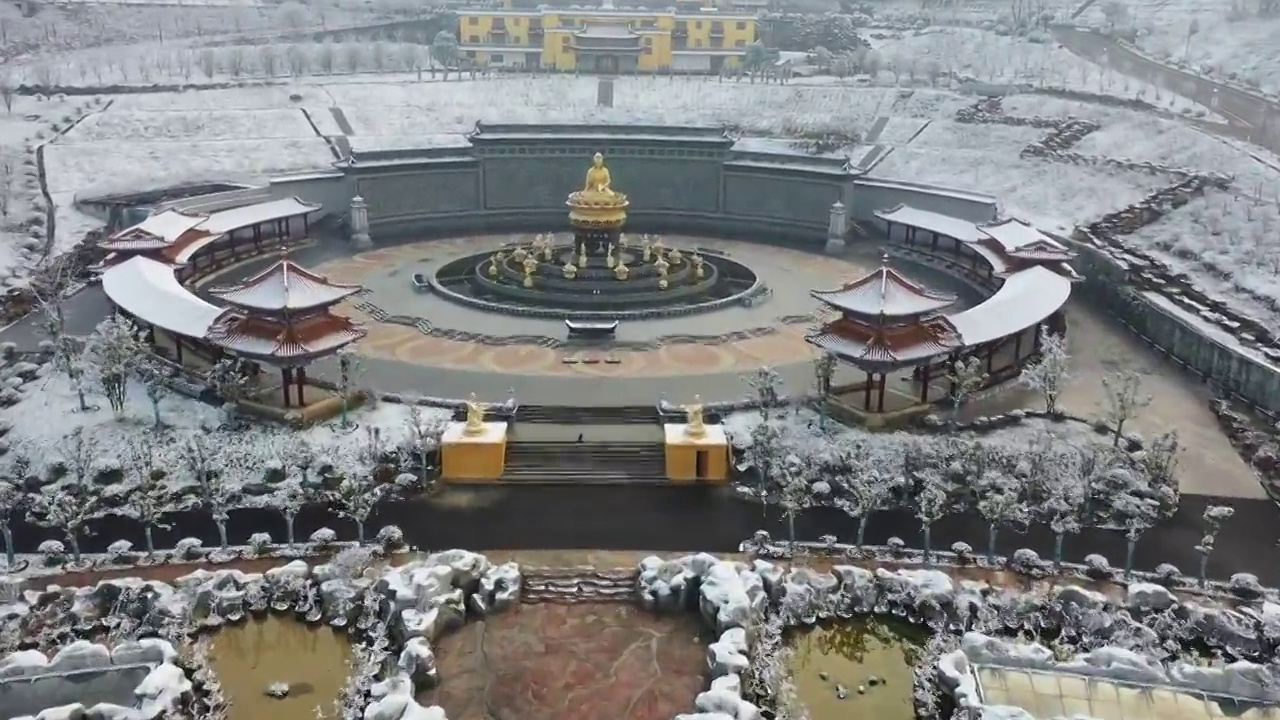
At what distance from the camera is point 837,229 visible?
55969 millimetres

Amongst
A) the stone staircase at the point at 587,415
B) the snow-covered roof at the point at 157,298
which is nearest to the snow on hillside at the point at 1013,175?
the stone staircase at the point at 587,415

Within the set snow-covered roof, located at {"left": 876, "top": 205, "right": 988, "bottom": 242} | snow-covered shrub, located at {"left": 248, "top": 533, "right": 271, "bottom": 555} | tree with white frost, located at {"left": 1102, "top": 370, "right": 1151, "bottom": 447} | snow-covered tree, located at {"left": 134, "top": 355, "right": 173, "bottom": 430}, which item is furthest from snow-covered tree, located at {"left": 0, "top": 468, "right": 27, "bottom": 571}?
snow-covered roof, located at {"left": 876, "top": 205, "right": 988, "bottom": 242}

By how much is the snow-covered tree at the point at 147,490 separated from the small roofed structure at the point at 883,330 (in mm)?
19407

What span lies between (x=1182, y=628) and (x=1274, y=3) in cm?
10030

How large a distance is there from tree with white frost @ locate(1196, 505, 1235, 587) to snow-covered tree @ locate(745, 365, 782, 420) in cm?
1211

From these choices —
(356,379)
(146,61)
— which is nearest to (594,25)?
(146,61)

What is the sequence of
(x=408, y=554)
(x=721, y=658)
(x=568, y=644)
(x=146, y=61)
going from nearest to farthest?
1. (x=721, y=658)
2. (x=568, y=644)
3. (x=408, y=554)
4. (x=146, y=61)

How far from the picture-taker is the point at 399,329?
42.2m

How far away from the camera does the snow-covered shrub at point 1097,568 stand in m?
25.4

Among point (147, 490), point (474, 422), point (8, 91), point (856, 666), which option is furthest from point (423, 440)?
point (8, 91)

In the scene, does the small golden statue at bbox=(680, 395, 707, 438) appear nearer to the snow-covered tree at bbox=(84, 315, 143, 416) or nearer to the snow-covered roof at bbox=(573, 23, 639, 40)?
the snow-covered tree at bbox=(84, 315, 143, 416)

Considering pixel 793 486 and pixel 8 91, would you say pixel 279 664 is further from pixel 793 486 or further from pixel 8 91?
pixel 8 91

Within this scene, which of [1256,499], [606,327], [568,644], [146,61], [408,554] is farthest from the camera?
[146,61]

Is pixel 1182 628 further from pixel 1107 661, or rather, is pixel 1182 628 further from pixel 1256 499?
pixel 1256 499
